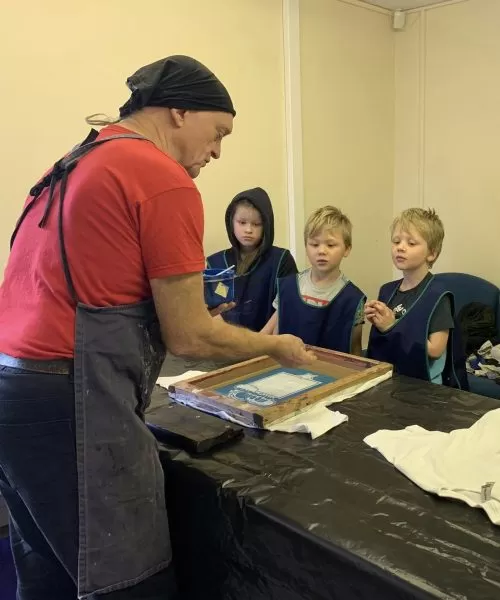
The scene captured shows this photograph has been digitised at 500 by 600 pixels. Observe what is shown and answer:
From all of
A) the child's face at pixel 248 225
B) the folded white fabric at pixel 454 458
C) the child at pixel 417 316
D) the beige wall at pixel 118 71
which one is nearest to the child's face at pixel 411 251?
the child at pixel 417 316

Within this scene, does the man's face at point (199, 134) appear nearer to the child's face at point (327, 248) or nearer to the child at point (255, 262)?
the child's face at point (327, 248)

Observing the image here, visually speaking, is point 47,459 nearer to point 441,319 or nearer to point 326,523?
point 326,523

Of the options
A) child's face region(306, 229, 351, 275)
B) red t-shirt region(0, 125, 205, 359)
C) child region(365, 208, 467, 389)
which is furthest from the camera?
child's face region(306, 229, 351, 275)

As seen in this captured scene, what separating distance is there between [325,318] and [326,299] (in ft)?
0.25

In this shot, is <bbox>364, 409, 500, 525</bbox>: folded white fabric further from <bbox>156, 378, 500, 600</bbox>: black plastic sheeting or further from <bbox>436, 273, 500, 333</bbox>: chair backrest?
<bbox>436, 273, 500, 333</bbox>: chair backrest

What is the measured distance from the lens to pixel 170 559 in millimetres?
1217

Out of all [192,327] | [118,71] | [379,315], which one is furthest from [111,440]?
[118,71]

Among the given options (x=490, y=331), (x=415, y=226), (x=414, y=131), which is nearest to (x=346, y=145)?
(x=414, y=131)

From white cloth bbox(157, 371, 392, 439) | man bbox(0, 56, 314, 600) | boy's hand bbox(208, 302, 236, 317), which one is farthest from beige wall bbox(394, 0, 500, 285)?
man bbox(0, 56, 314, 600)

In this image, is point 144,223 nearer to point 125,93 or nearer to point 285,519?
point 285,519

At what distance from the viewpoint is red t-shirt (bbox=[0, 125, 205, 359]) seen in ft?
3.52

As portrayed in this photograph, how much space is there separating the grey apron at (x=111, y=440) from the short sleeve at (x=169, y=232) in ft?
0.32

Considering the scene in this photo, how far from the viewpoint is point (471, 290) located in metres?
3.45

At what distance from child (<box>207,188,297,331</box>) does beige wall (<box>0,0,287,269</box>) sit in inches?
15.0
